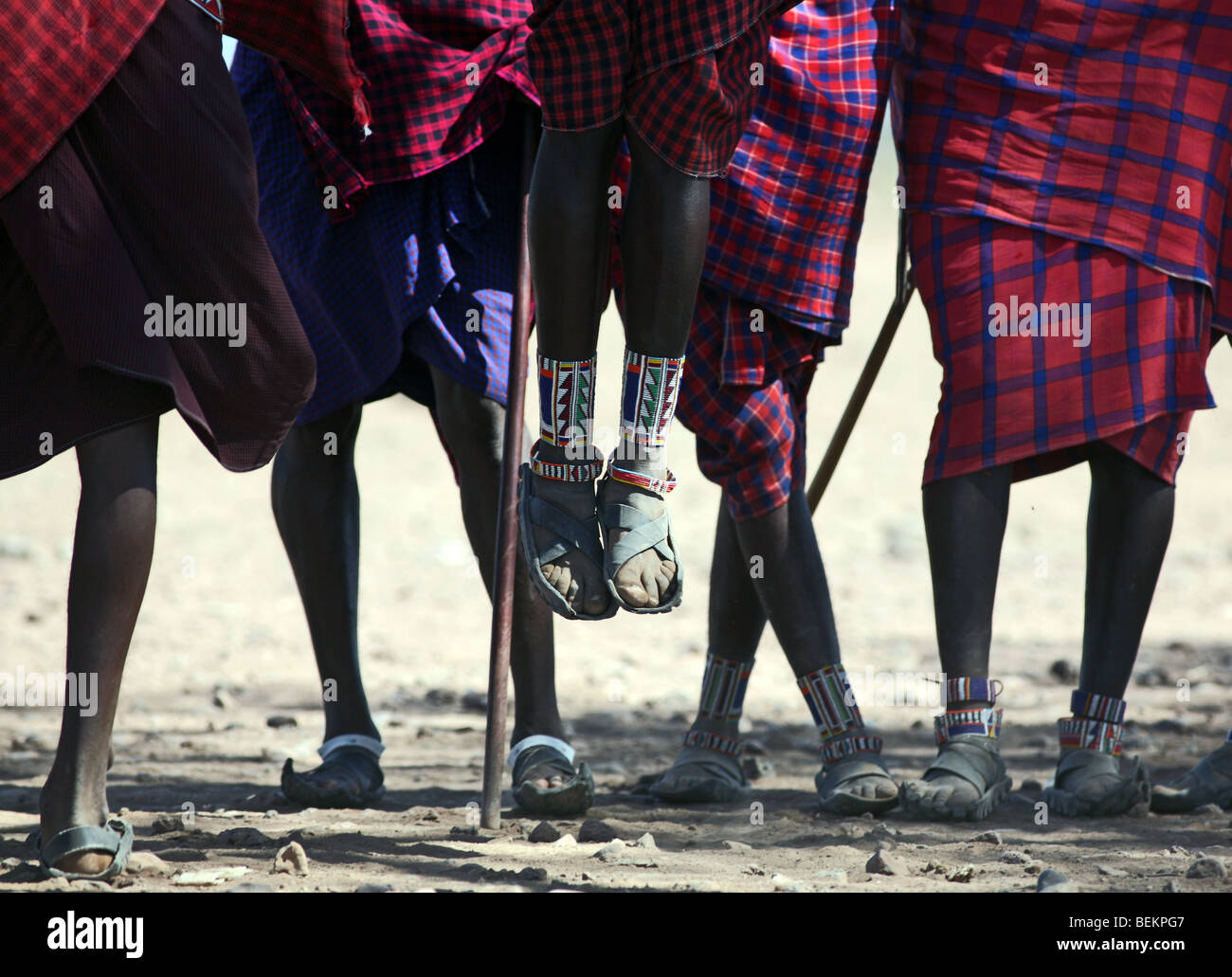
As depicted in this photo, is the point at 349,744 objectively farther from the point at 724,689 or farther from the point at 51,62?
the point at 51,62

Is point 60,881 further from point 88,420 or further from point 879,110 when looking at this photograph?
point 879,110

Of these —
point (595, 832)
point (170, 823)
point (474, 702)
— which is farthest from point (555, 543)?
point (474, 702)

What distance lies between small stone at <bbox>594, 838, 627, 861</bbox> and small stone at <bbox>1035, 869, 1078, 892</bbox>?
704 millimetres

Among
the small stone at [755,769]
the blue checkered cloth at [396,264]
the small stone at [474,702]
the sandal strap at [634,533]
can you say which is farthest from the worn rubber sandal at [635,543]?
the small stone at [474,702]

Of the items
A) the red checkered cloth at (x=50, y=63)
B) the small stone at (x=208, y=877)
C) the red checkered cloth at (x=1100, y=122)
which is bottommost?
the small stone at (x=208, y=877)

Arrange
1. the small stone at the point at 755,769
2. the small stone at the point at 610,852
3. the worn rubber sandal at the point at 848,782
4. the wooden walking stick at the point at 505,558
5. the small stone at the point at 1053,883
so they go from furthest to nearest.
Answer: the small stone at the point at 755,769 < the worn rubber sandal at the point at 848,782 < the wooden walking stick at the point at 505,558 < the small stone at the point at 610,852 < the small stone at the point at 1053,883

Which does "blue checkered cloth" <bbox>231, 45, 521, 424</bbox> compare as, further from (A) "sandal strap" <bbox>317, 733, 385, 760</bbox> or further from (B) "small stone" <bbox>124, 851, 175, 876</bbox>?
(B) "small stone" <bbox>124, 851, 175, 876</bbox>

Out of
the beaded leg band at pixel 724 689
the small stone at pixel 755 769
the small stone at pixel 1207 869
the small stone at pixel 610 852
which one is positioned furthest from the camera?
the small stone at pixel 755 769

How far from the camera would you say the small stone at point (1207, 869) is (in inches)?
85.7

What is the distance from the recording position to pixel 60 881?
2072 millimetres

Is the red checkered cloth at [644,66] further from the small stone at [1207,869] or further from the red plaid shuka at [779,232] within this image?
the small stone at [1207,869]

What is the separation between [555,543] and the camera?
7.23ft

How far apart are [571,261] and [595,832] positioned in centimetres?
111

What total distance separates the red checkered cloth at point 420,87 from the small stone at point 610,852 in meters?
1.44
